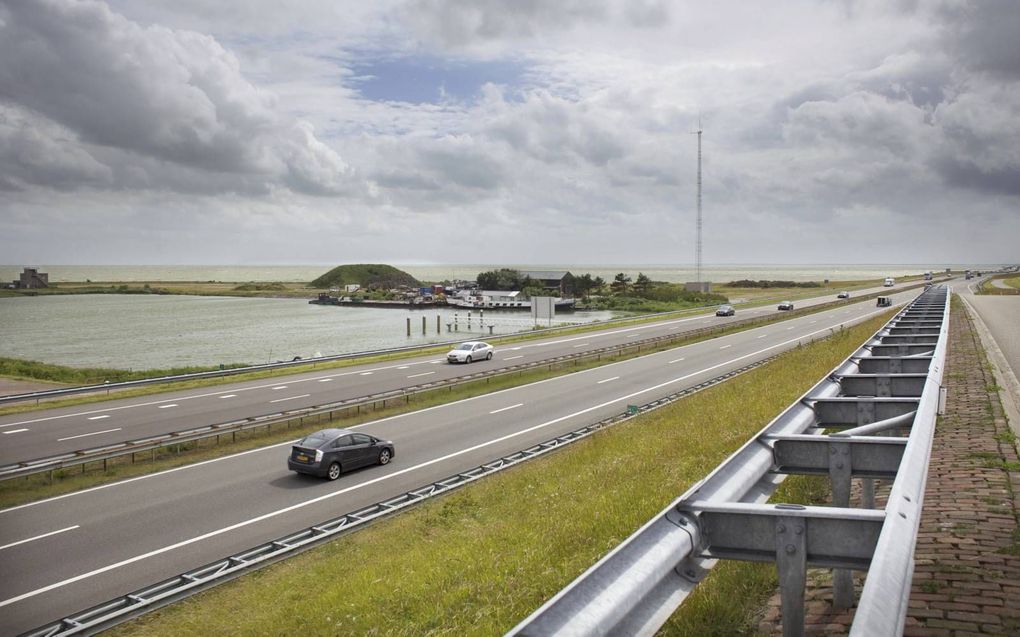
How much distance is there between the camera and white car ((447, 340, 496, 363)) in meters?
40.3

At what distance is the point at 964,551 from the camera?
19.8ft

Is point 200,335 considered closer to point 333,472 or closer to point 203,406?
point 203,406

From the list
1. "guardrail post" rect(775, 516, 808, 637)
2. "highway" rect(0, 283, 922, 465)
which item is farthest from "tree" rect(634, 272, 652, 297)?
"guardrail post" rect(775, 516, 808, 637)

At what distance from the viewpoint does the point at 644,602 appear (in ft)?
8.97

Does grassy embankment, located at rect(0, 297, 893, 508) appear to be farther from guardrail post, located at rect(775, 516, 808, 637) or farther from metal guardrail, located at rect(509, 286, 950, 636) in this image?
guardrail post, located at rect(775, 516, 808, 637)

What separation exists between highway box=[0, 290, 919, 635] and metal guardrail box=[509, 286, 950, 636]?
11.9m

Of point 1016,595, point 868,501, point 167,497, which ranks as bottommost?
point 167,497

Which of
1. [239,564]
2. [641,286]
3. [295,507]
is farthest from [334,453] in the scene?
[641,286]

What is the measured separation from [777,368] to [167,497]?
24.7 meters

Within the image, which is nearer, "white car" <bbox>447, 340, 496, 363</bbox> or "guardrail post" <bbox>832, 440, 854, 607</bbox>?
"guardrail post" <bbox>832, 440, 854, 607</bbox>

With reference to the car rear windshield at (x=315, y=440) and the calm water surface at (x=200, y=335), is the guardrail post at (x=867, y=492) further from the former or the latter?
the calm water surface at (x=200, y=335)

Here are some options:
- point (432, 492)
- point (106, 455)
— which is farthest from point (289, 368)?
point (432, 492)

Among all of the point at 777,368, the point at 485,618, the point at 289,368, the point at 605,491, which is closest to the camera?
the point at 485,618

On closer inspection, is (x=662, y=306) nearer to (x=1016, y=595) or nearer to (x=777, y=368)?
(x=777, y=368)
